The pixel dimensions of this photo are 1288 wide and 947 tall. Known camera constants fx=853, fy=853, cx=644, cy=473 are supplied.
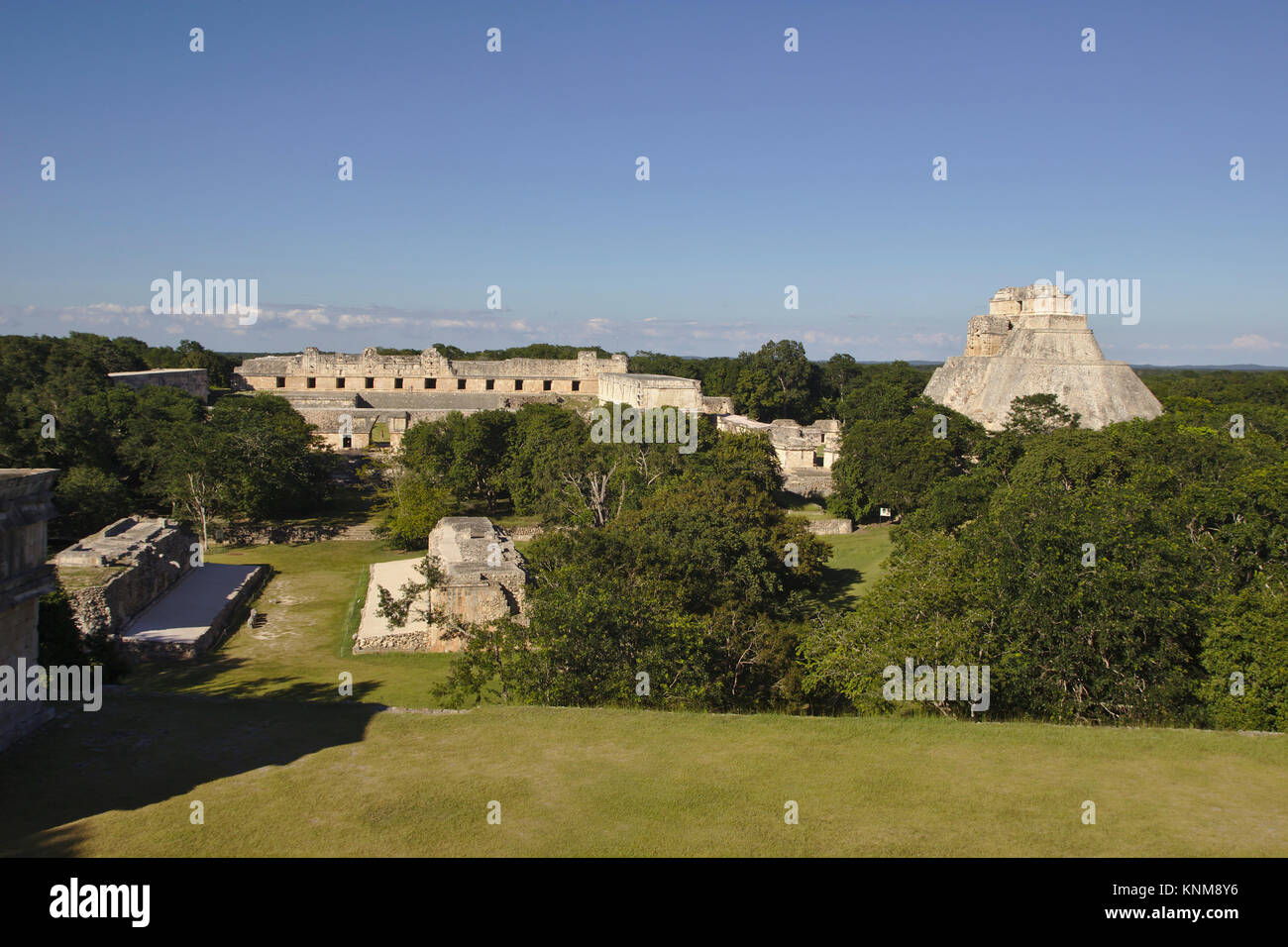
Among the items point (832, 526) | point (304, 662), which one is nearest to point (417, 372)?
point (832, 526)

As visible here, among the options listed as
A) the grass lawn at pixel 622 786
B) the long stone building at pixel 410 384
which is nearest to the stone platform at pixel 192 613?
the grass lawn at pixel 622 786

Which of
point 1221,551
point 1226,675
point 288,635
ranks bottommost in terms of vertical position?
point 288,635

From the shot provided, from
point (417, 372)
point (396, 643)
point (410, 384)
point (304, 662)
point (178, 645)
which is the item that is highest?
point (417, 372)

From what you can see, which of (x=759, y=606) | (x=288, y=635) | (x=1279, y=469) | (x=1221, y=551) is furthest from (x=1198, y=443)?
(x=288, y=635)

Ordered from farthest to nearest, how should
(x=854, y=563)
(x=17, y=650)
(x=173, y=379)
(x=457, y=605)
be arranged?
(x=173, y=379) → (x=854, y=563) → (x=457, y=605) → (x=17, y=650)

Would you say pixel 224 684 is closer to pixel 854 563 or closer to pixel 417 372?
pixel 854 563

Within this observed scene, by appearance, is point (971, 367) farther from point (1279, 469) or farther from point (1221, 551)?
point (1221, 551)
